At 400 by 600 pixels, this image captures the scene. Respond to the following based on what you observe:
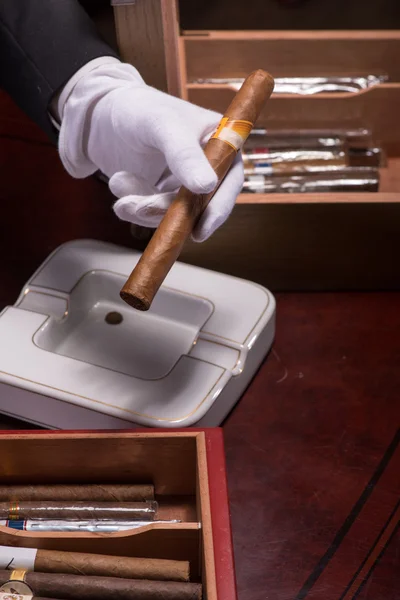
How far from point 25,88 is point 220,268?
1.70ft

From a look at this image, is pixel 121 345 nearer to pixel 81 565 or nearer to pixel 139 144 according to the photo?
pixel 139 144

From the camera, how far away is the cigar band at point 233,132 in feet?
3.47

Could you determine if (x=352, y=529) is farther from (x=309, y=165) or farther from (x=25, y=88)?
(x=25, y=88)

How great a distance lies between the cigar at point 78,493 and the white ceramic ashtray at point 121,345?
0.36 feet

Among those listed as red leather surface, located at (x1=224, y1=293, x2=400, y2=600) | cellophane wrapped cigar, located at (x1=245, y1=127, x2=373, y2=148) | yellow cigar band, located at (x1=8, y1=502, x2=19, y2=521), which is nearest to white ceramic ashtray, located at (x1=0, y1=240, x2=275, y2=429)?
red leather surface, located at (x1=224, y1=293, x2=400, y2=600)

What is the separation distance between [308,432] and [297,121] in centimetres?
85

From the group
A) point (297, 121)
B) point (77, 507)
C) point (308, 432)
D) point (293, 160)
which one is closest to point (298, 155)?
point (293, 160)

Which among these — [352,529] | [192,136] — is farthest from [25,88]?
[352,529]

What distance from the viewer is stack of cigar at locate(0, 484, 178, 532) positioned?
1.00 metres

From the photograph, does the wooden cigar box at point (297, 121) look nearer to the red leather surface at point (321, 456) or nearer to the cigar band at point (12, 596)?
the red leather surface at point (321, 456)

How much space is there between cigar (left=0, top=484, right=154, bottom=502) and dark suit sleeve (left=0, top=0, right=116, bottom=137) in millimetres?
693

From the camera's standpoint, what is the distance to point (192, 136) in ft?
3.50

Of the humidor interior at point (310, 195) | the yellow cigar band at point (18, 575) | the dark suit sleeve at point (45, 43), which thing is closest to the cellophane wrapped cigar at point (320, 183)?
the humidor interior at point (310, 195)

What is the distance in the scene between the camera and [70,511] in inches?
39.9
